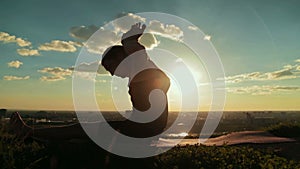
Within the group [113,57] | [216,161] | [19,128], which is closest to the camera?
[19,128]

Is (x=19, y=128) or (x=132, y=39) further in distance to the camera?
(x=132, y=39)

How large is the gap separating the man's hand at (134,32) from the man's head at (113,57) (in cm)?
18

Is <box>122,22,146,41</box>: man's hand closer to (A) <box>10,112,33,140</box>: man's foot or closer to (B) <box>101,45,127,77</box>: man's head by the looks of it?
(B) <box>101,45,127,77</box>: man's head

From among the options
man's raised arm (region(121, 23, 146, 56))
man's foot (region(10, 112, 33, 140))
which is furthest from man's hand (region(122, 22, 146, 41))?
man's foot (region(10, 112, 33, 140))

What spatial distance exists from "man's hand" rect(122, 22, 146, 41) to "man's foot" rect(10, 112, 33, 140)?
5.71 ft

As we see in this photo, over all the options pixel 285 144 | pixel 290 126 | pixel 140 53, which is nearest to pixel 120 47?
pixel 140 53

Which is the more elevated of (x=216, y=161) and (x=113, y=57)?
(x=113, y=57)

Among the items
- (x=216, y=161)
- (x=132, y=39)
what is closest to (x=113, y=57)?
(x=132, y=39)

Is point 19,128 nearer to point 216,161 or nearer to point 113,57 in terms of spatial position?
point 113,57

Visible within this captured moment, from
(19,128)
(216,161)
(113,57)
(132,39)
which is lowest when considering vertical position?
(216,161)

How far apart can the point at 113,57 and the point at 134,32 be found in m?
0.46

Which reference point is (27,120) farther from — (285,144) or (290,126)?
(290,126)

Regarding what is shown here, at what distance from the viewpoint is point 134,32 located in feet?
14.5

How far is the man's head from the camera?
14.3 feet
